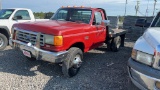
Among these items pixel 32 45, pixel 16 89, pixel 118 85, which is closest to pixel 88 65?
pixel 118 85

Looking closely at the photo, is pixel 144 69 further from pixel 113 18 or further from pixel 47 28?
pixel 113 18

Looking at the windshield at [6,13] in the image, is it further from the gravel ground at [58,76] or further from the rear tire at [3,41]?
the gravel ground at [58,76]

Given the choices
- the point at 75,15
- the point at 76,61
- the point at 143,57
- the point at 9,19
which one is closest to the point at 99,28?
the point at 75,15

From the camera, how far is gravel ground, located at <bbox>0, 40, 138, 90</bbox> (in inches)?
166

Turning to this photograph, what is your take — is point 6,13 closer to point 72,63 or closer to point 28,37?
point 28,37

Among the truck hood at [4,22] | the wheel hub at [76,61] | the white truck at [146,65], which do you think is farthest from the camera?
the truck hood at [4,22]

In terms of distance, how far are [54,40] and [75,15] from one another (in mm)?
1999

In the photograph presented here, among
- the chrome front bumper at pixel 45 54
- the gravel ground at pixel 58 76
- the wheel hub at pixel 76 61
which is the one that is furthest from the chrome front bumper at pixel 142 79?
the wheel hub at pixel 76 61

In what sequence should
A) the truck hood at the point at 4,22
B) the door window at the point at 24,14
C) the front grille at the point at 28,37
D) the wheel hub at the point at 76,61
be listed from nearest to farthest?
the front grille at the point at 28,37, the wheel hub at the point at 76,61, the truck hood at the point at 4,22, the door window at the point at 24,14

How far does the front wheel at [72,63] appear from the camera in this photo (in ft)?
14.8

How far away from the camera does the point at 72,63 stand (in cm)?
465

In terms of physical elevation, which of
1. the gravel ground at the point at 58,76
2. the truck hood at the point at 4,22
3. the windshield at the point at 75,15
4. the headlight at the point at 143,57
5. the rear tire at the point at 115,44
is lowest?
the gravel ground at the point at 58,76

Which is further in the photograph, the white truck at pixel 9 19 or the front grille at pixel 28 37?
the white truck at pixel 9 19

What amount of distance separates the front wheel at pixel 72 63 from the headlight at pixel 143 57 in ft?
6.28
